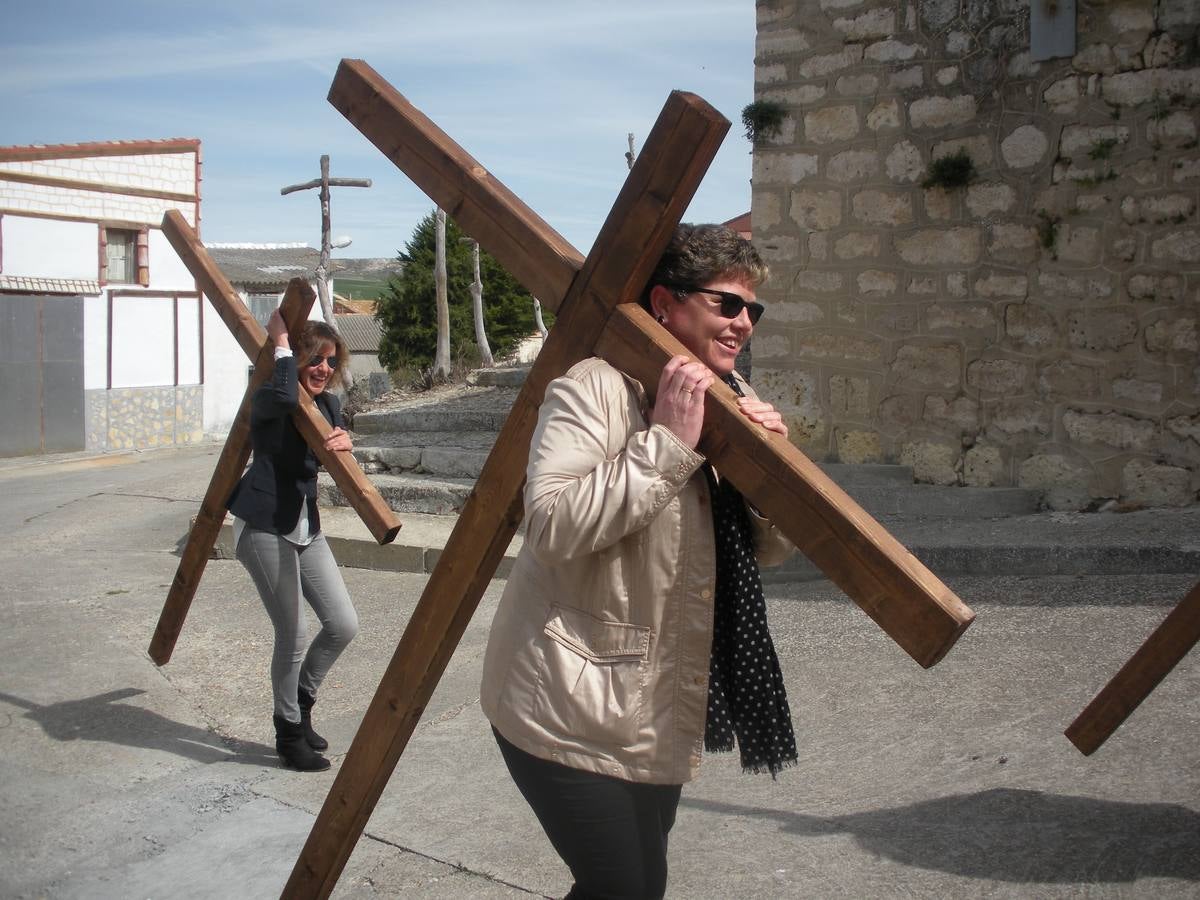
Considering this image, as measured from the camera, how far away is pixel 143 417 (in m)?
22.7

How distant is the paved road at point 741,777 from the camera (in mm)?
3301

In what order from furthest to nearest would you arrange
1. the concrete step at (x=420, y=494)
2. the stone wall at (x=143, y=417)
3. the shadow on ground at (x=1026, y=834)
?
the stone wall at (x=143, y=417) < the concrete step at (x=420, y=494) < the shadow on ground at (x=1026, y=834)

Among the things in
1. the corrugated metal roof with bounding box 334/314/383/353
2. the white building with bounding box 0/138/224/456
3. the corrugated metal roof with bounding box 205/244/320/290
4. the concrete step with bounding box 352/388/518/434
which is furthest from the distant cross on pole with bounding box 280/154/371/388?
the corrugated metal roof with bounding box 334/314/383/353

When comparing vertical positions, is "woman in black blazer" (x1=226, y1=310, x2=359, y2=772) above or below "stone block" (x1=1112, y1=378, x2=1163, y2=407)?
below

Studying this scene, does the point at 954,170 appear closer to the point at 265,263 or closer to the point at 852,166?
the point at 852,166

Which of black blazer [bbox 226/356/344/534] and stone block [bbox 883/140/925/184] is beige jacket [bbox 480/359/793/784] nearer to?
black blazer [bbox 226/356/344/534]

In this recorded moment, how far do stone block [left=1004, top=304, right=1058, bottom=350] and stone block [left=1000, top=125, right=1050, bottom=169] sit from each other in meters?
0.89

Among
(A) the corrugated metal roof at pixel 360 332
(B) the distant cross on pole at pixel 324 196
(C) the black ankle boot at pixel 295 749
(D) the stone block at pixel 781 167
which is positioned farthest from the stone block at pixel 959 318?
(A) the corrugated metal roof at pixel 360 332

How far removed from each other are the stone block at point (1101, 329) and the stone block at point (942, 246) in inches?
29.7

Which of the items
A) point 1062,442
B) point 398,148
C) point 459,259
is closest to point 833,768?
point 398,148

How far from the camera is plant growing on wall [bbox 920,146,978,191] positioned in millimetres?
7316

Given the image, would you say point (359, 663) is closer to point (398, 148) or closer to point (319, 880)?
point (319, 880)

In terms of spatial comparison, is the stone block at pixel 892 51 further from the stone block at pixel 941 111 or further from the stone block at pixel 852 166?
the stone block at pixel 852 166

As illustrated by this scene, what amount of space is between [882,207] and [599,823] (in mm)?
6275
